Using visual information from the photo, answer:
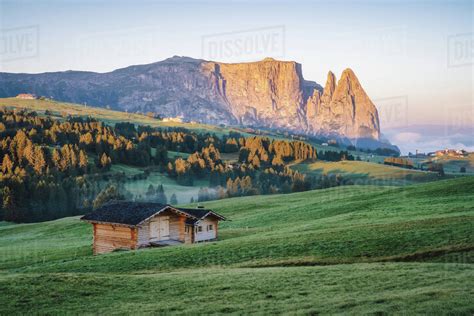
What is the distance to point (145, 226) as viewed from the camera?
4962cm

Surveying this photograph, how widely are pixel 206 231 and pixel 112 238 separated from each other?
1077 cm

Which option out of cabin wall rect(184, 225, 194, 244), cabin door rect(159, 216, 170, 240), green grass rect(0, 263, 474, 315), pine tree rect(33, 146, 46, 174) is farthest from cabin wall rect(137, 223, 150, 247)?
pine tree rect(33, 146, 46, 174)

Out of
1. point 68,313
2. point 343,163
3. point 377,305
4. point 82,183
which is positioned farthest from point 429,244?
point 343,163

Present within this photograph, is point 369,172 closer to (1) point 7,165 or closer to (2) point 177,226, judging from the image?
(1) point 7,165

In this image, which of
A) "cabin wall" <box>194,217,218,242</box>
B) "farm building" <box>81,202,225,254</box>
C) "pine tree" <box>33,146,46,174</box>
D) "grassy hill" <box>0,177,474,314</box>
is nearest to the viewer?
"grassy hill" <box>0,177,474,314</box>

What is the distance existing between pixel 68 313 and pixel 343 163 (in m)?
185

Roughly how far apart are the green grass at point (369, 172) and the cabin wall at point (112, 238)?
120 metres

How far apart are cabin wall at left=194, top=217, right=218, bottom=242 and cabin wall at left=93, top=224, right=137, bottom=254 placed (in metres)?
7.89

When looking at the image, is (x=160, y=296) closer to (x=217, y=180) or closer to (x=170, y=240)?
(x=170, y=240)

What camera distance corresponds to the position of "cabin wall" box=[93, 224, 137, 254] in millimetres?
49094

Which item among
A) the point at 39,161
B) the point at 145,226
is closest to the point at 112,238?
the point at 145,226

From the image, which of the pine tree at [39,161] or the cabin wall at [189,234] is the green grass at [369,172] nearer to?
the pine tree at [39,161]

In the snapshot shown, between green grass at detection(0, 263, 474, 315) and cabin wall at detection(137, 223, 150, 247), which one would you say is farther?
cabin wall at detection(137, 223, 150, 247)

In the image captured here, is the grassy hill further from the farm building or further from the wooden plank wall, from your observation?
the wooden plank wall
